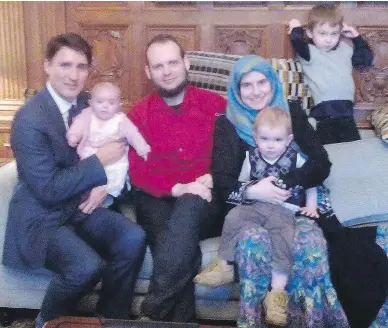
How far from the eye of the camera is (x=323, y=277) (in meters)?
1.82

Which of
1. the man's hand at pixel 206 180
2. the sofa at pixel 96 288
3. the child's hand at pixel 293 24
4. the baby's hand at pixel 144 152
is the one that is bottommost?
the sofa at pixel 96 288

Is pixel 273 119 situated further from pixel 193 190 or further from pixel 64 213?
pixel 64 213

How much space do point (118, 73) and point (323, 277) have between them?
5.50ft

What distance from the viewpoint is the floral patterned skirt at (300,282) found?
180 cm

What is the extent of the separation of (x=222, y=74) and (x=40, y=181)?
102 centimetres

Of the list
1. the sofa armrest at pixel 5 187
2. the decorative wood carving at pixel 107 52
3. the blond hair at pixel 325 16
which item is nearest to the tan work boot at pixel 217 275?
the sofa armrest at pixel 5 187

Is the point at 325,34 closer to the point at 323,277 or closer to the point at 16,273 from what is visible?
the point at 323,277

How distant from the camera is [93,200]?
199 centimetres

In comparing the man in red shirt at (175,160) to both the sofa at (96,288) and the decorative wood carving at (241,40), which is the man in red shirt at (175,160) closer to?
the sofa at (96,288)

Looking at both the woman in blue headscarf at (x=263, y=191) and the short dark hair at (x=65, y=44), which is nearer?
the woman in blue headscarf at (x=263, y=191)

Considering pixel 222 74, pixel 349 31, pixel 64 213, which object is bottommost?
pixel 64 213

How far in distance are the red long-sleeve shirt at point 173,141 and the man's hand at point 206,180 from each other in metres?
0.05

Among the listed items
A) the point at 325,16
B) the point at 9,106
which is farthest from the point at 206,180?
the point at 9,106

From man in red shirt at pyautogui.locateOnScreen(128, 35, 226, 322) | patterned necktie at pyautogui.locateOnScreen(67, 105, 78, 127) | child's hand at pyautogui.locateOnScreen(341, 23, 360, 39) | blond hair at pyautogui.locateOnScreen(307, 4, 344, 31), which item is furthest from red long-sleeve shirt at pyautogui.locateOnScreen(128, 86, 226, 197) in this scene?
child's hand at pyautogui.locateOnScreen(341, 23, 360, 39)
